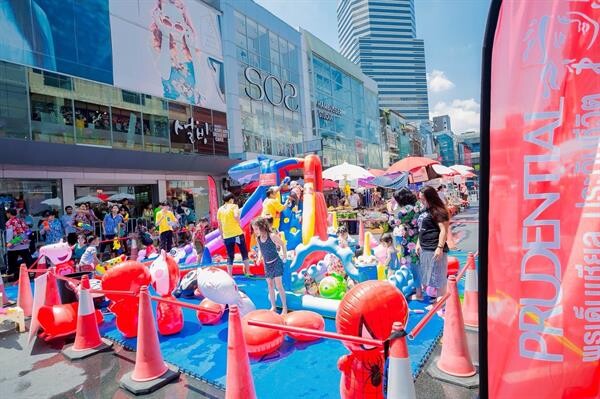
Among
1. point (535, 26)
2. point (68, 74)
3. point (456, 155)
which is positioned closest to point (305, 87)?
point (68, 74)

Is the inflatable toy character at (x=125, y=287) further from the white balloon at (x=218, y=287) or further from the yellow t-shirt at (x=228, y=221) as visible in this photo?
the yellow t-shirt at (x=228, y=221)

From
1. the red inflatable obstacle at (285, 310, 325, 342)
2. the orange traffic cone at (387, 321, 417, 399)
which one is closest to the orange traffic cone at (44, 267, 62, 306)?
the red inflatable obstacle at (285, 310, 325, 342)

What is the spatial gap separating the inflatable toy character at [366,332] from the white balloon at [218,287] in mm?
Answer: 2212

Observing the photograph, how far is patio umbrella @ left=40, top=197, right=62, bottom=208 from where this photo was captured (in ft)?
47.6

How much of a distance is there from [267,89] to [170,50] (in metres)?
8.87

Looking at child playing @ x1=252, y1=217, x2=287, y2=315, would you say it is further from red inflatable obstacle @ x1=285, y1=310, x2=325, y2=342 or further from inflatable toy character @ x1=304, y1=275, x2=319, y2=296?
red inflatable obstacle @ x1=285, y1=310, x2=325, y2=342

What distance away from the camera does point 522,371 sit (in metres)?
1.62

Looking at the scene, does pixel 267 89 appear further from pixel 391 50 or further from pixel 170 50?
pixel 391 50

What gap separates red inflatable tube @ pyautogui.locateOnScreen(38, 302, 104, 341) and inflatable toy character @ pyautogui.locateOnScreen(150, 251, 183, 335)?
4.33 feet

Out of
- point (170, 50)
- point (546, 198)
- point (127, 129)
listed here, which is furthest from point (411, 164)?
point (170, 50)

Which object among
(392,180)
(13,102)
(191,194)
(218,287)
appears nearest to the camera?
(218,287)

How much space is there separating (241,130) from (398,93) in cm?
11960

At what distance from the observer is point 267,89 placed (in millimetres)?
27656

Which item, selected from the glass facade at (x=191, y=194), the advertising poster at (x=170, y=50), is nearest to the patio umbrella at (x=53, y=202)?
the glass facade at (x=191, y=194)
